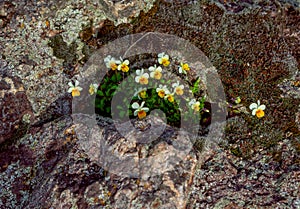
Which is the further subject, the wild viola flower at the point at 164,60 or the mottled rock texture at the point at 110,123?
the wild viola flower at the point at 164,60

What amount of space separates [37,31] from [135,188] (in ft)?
6.74

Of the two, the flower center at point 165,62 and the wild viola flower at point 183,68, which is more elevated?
the flower center at point 165,62

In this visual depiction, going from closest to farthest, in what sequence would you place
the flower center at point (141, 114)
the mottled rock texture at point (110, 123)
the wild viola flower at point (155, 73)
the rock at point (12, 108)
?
the mottled rock texture at point (110, 123), the flower center at point (141, 114), the rock at point (12, 108), the wild viola flower at point (155, 73)

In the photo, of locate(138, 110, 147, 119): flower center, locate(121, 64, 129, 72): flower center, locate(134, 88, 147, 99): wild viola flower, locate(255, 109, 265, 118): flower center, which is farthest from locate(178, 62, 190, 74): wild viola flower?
locate(255, 109, 265, 118): flower center

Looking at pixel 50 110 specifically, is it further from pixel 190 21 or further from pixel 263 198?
pixel 263 198

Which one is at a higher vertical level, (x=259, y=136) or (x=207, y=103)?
(x=207, y=103)

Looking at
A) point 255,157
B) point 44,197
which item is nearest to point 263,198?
point 255,157

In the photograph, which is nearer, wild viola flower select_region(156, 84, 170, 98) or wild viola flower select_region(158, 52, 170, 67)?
wild viola flower select_region(156, 84, 170, 98)

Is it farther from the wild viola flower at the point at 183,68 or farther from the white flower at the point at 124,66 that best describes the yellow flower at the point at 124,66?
the wild viola flower at the point at 183,68

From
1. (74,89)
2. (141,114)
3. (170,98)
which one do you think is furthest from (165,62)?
(74,89)

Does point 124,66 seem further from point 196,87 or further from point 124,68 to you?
point 196,87

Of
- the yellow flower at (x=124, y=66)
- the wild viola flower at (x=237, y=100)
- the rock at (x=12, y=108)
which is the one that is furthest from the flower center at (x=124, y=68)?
the wild viola flower at (x=237, y=100)

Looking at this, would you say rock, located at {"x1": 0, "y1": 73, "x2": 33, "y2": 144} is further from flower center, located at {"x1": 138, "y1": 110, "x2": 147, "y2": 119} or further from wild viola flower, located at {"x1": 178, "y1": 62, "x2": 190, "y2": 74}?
wild viola flower, located at {"x1": 178, "y1": 62, "x2": 190, "y2": 74}

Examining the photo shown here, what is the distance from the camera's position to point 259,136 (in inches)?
139
